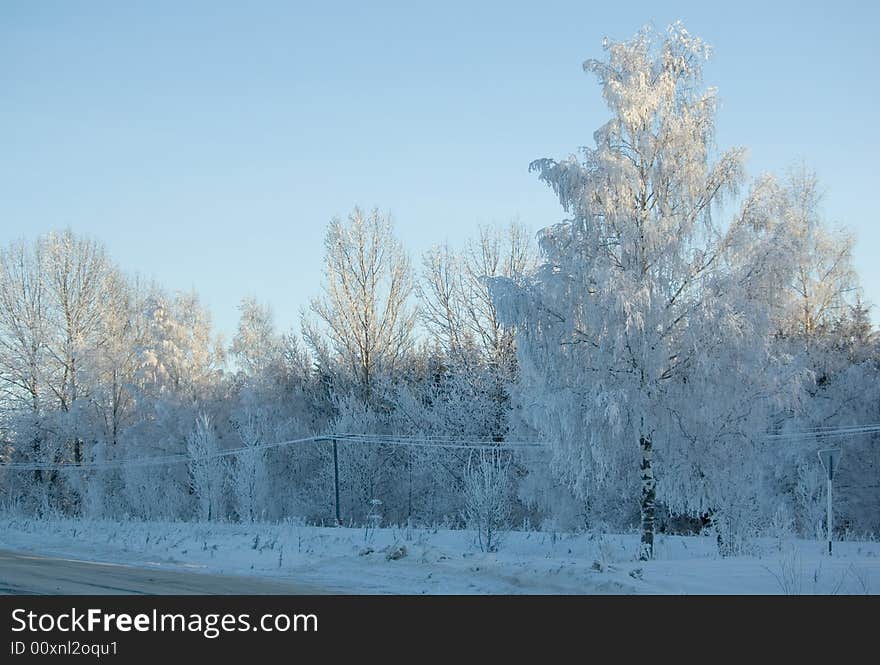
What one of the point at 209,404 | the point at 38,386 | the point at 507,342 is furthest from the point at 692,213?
the point at 38,386

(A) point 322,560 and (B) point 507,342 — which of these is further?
(B) point 507,342

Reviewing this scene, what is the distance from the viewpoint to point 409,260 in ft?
147

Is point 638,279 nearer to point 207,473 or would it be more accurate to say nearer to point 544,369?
point 544,369

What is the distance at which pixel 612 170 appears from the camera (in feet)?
65.1

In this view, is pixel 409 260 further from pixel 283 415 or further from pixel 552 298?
pixel 552 298

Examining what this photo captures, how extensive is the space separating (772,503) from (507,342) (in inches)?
594

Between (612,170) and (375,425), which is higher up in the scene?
(612,170)

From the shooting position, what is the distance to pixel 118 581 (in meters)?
12.0

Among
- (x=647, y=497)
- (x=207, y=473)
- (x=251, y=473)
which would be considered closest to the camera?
(x=647, y=497)

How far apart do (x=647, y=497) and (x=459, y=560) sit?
727 cm

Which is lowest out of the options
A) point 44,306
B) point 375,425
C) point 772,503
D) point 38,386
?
point 772,503

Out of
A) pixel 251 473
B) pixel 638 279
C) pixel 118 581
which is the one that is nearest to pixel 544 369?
pixel 638 279
